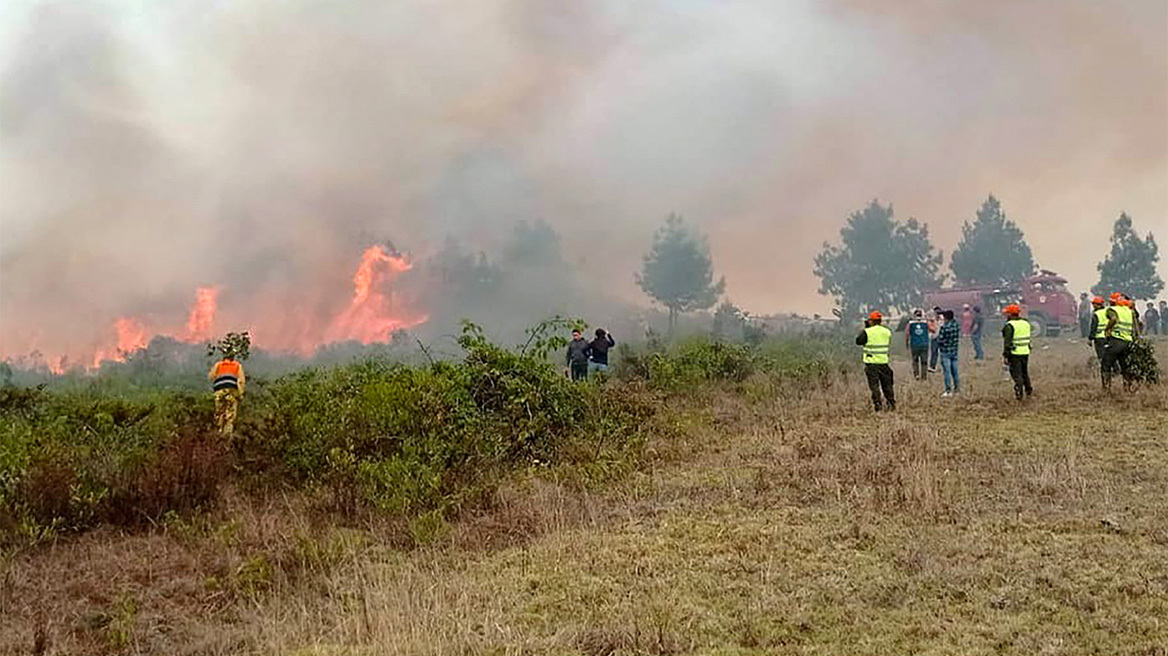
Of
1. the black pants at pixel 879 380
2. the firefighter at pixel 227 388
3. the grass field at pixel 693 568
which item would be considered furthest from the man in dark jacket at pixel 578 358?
the grass field at pixel 693 568

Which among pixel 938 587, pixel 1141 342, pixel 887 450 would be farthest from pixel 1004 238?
pixel 938 587

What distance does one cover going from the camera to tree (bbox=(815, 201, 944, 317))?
5556 centimetres

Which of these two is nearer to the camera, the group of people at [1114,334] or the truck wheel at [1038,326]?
the group of people at [1114,334]

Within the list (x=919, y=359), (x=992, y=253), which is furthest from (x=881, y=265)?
(x=919, y=359)

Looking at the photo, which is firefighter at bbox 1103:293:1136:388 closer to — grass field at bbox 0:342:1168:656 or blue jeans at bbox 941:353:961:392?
blue jeans at bbox 941:353:961:392

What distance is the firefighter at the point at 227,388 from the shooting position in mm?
11242

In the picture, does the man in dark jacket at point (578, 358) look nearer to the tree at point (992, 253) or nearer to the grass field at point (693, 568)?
the grass field at point (693, 568)

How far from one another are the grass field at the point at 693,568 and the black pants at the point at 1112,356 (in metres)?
4.02

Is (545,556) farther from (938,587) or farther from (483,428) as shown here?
(483,428)

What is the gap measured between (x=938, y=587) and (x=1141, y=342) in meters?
11.1

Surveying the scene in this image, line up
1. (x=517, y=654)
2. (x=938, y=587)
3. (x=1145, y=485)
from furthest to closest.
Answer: (x=1145, y=485), (x=938, y=587), (x=517, y=654)

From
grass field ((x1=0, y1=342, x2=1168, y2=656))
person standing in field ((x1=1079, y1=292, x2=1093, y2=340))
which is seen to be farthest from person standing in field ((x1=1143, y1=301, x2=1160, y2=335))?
grass field ((x1=0, y1=342, x2=1168, y2=656))

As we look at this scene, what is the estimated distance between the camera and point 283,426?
32.7ft

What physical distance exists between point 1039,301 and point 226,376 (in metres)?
31.0
